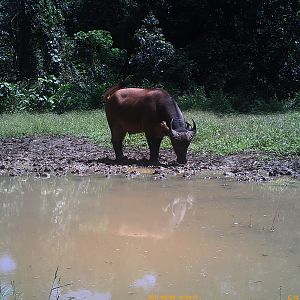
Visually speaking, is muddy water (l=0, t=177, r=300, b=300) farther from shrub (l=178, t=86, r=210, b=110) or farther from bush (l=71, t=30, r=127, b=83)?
bush (l=71, t=30, r=127, b=83)

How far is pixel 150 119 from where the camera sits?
975 cm

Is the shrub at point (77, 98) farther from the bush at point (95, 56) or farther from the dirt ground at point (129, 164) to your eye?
the dirt ground at point (129, 164)

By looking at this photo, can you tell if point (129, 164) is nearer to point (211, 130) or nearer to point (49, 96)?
point (211, 130)

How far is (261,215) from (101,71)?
17.4 meters

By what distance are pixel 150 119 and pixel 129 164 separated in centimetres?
Answer: 88

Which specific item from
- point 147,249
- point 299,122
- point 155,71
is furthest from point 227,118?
point 147,249

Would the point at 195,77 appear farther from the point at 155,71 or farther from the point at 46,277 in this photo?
the point at 46,277

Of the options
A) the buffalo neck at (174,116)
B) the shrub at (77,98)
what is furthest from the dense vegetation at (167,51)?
the buffalo neck at (174,116)

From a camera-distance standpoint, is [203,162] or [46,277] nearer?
[46,277]

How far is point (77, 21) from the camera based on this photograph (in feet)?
Result: 84.1

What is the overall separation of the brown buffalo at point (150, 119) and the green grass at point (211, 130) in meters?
1.16

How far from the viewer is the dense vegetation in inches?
830

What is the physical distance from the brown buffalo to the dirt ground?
0.36 metres

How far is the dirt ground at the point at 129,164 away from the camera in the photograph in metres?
8.48
